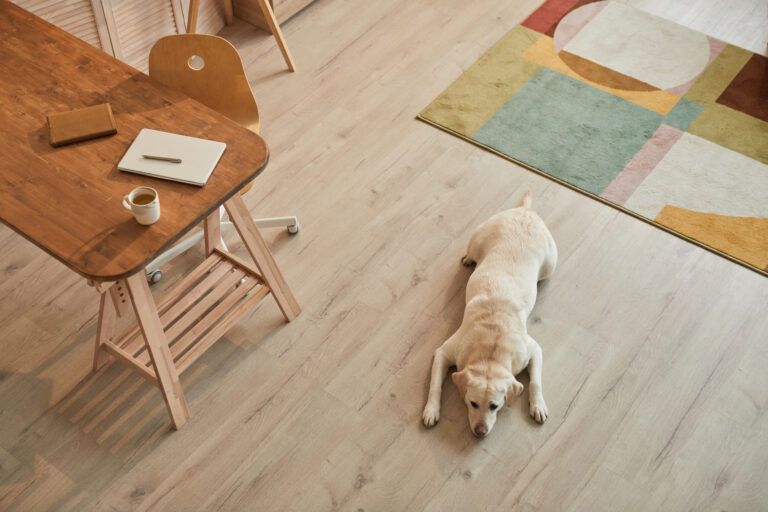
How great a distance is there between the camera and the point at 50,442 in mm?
2314

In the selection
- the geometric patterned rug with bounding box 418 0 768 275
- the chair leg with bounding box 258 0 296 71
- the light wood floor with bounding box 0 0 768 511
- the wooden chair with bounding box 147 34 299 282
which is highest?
the wooden chair with bounding box 147 34 299 282

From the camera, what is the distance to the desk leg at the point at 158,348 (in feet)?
6.82

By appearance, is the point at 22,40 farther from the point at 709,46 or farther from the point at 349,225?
the point at 709,46

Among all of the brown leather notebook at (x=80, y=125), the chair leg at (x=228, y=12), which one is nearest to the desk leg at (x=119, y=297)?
the brown leather notebook at (x=80, y=125)

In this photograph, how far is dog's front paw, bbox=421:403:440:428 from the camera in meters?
2.35

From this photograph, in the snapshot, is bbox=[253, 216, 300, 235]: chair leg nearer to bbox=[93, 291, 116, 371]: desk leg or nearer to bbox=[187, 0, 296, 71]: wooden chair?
bbox=[93, 291, 116, 371]: desk leg

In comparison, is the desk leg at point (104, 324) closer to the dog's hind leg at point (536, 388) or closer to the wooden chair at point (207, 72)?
the wooden chair at point (207, 72)

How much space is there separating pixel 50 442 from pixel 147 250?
2.74ft

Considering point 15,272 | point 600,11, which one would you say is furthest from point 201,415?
point 600,11

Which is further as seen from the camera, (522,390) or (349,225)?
(349,225)

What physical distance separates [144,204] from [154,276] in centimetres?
82

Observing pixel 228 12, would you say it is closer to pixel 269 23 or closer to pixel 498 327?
pixel 269 23

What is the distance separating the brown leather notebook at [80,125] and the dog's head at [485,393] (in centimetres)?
122

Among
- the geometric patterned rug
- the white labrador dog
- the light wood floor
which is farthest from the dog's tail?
the geometric patterned rug
